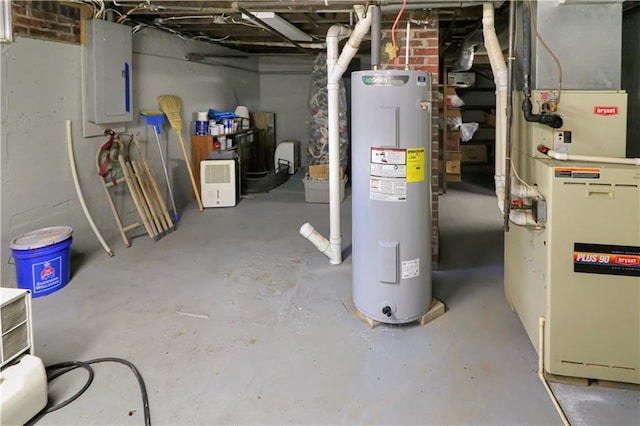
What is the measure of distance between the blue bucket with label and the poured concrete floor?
10cm

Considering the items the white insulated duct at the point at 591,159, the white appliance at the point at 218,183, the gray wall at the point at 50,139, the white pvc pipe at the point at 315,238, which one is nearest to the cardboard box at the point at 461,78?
the white appliance at the point at 218,183

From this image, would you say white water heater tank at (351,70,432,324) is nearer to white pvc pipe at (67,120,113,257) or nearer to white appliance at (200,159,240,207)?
white pvc pipe at (67,120,113,257)

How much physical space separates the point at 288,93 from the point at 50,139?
5753 mm

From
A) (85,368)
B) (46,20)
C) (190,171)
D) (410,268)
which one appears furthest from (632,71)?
(190,171)

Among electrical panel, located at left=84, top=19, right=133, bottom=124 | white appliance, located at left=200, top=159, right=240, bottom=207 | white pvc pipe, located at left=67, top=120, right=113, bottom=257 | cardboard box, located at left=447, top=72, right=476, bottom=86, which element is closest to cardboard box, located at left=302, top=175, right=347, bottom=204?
white appliance, located at left=200, top=159, right=240, bottom=207

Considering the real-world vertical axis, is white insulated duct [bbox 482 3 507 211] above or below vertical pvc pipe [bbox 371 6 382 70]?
below

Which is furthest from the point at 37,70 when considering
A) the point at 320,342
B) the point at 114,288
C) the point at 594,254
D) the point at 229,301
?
the point at 594,254

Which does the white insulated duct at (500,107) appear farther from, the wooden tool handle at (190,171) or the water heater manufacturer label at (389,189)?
the wooden tool handle at (190,171)

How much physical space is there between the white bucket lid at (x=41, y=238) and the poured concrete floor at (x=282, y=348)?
0.38 m

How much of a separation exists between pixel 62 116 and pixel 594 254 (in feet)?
13.0

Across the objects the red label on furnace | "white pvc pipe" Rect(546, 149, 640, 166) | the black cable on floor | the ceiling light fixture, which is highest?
the ceiling light fixture

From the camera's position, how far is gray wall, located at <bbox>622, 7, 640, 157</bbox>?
9.41 feet

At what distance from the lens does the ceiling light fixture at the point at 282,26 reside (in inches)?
160

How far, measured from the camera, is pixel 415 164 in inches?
100
